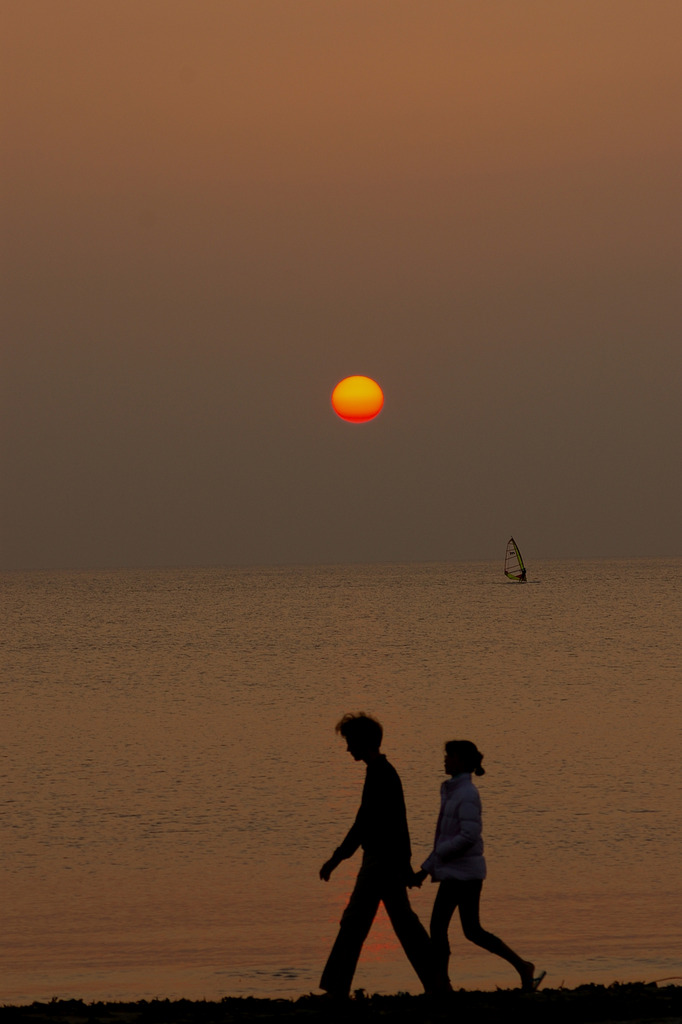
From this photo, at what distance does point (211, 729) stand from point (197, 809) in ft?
46.4

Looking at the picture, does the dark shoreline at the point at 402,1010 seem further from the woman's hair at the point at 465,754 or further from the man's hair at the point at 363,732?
the man's hair at the point at 363,732

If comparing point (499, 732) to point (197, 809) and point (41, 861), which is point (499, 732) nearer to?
point (197, 809)

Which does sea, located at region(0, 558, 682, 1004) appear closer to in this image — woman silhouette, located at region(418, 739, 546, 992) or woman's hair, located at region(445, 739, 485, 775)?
woman silhouette, located at region(418, 739, 546, 992)

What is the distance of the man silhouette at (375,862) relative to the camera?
8.74 meters

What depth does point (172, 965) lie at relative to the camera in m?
12.9

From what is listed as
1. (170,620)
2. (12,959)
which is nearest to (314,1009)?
(12,959)

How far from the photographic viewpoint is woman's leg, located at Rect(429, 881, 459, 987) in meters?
8.83

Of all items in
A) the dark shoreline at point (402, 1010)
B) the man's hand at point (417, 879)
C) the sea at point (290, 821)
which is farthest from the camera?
the sea at point (290, 821)

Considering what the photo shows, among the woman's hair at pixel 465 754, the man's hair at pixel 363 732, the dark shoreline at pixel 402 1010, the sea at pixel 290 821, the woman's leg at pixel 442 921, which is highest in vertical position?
the sea at pixel 290 821

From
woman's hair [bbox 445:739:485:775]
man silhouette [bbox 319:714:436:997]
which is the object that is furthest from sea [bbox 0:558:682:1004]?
woman's hair [bbox 445:739:485:775]

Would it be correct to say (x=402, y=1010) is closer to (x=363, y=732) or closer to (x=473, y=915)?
(x=473, y=915)

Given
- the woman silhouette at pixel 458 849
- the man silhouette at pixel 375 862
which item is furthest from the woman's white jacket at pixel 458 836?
the man silhouette at pixel 375 862

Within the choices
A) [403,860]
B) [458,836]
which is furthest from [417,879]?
[458,836]

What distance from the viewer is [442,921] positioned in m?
8.86
